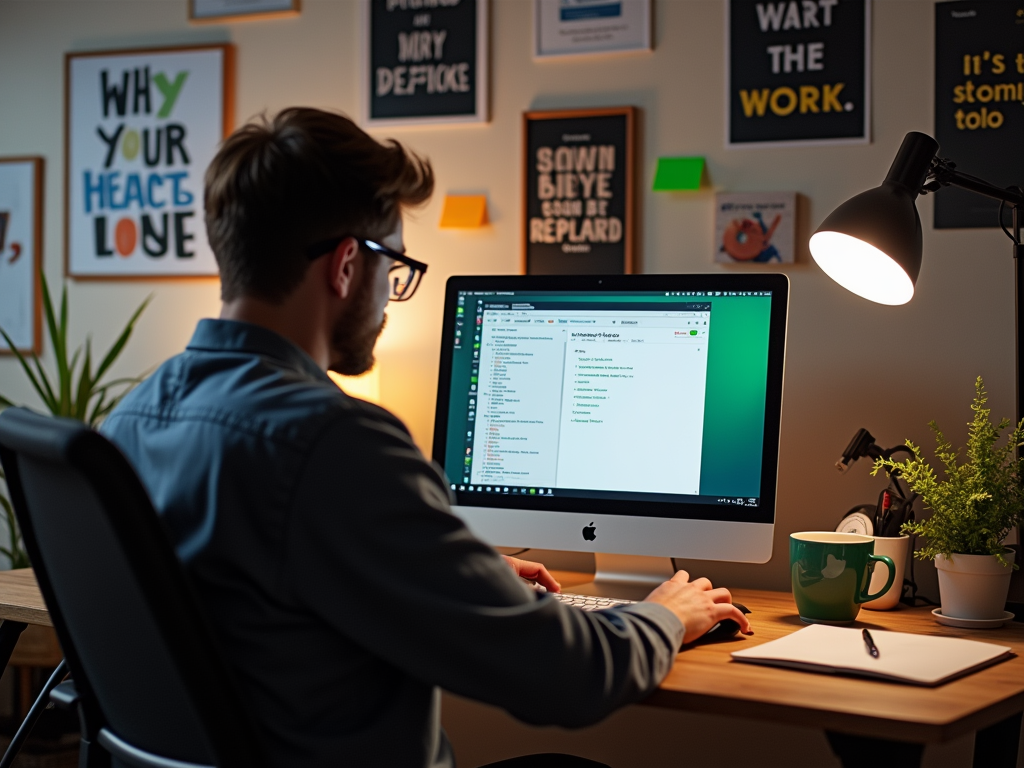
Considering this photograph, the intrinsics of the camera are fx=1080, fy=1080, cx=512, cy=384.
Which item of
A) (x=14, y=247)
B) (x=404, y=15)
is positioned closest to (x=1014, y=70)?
(x=404, y=15)

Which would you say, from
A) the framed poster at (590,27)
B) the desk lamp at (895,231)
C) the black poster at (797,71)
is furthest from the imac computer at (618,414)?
the framed poster at (590,27)

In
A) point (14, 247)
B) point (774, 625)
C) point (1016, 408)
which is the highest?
point (14, 247)

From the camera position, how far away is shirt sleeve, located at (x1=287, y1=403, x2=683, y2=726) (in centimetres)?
95

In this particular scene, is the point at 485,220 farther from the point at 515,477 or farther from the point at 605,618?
the point at 605,618

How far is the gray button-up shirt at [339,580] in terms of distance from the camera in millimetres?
952

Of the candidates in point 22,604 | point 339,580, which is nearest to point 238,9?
point 22,604

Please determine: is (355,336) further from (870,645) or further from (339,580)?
(870,645)

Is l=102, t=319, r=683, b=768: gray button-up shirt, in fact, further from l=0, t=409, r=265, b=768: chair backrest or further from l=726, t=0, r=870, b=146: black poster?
l=726, t=0, r=870, b=146: black poster

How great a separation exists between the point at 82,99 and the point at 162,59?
0.22 m

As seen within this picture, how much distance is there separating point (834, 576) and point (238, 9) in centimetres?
164

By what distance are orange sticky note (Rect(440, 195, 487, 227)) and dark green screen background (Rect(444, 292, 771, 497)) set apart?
530 millimetres

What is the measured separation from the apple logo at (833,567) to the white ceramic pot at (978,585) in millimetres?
173

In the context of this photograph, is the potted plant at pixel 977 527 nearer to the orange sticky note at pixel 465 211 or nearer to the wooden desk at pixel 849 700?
the wooden desk at pixel 849 700

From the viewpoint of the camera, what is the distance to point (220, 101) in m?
2.28
